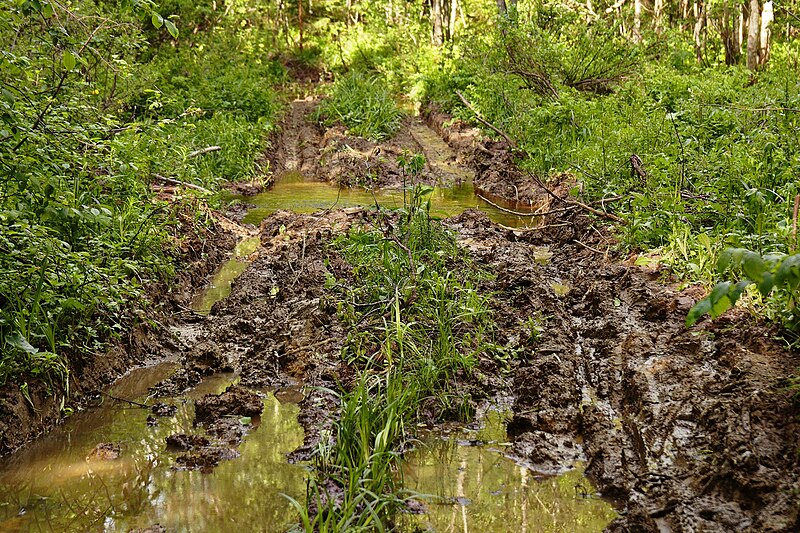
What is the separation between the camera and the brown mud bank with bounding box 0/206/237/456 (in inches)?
191

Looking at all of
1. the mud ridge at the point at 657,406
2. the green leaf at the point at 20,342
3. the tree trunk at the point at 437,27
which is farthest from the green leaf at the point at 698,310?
the tree trunk at the point at 437,27

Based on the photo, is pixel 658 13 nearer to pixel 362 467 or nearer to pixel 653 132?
pixel 653 132

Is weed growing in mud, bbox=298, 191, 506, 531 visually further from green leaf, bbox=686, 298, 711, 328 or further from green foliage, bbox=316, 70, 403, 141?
green foliage, bbox=316, 70, 403, 141

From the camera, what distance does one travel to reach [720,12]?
78.2 feet

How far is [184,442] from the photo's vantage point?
15.7ft

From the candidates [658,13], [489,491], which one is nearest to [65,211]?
[489,491]

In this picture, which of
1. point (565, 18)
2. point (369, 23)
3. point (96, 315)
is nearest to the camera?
point (96, 315)

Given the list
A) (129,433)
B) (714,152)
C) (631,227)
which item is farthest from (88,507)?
(714,152)

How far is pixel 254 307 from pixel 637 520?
14.6 feet

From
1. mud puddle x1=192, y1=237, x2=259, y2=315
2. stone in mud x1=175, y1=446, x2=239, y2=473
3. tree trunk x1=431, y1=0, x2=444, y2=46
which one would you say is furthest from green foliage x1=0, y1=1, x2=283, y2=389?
tree trunk x1=431, y1=0, x2=444, y2=46

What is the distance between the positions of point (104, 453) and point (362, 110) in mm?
14964

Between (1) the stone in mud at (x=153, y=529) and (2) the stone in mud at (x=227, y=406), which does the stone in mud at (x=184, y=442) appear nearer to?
(2) the stone in mud at (x=227, y=406)

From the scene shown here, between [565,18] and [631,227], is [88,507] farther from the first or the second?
[565,18]

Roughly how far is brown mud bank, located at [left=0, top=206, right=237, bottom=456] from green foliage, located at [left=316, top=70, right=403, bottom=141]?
339 inches
